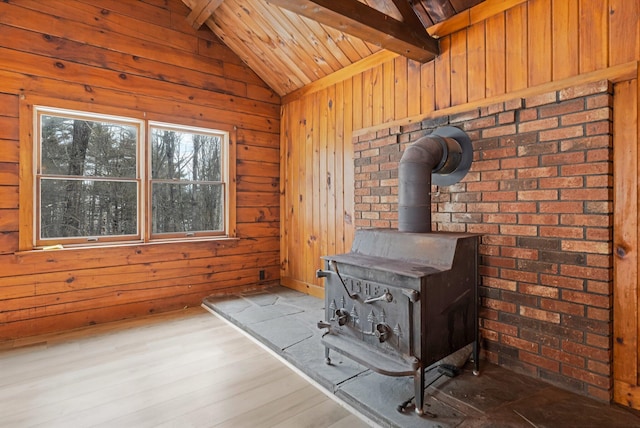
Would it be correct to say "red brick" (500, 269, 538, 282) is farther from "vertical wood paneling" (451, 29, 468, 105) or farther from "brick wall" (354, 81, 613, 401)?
"vertical wood paneling" (451, 29, 468, 105)

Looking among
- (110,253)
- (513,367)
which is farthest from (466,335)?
(110,253)

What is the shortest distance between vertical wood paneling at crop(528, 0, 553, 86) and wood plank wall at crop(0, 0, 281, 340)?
299 cm

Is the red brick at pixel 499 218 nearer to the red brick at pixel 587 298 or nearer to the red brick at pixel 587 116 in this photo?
the red brick at pixel 587 298

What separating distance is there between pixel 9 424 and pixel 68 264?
1.63 meters

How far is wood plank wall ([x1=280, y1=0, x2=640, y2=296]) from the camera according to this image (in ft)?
6.28

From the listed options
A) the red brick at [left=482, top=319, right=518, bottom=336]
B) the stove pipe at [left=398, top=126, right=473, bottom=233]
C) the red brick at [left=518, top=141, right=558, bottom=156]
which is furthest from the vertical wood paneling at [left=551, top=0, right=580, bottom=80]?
the red brick at [left=482, top=319, right=518, bottom=336]

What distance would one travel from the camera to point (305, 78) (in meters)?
3.86

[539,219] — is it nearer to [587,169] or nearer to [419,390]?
[587,169]

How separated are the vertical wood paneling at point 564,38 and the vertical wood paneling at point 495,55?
0.28 m

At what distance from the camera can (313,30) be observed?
3.16 meters

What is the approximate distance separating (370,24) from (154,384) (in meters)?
2.72

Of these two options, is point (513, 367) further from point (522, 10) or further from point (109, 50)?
point (109, 50)

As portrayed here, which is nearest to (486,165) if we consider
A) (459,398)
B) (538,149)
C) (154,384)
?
(538,149)

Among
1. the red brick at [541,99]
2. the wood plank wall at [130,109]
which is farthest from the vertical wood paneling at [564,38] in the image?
the wood plank wall at [130,109]
